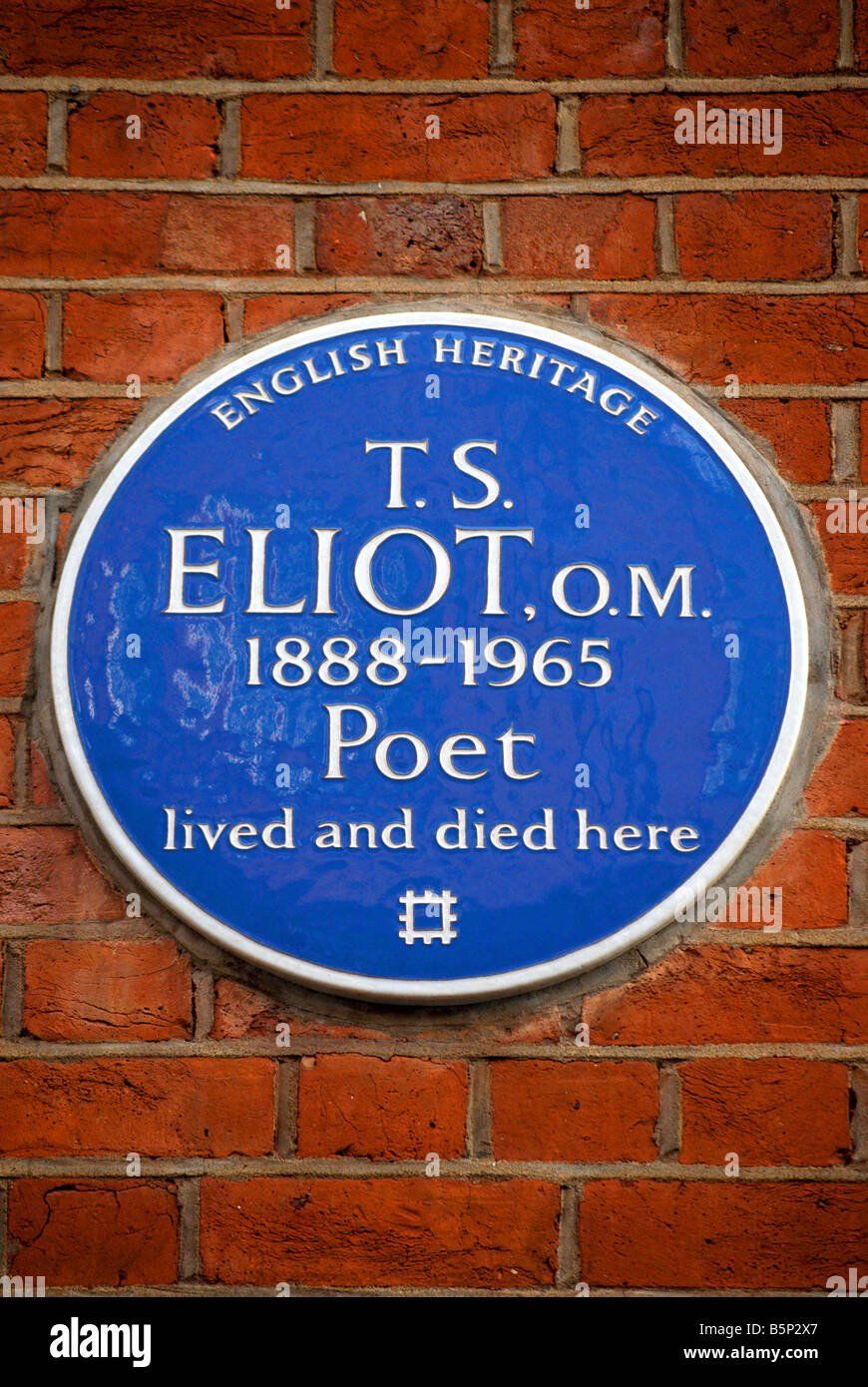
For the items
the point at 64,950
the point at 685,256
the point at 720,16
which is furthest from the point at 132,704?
→ the point at 720,16

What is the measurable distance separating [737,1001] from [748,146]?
3.99 ft

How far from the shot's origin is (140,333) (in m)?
1.81

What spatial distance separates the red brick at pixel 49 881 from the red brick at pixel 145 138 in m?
0.96

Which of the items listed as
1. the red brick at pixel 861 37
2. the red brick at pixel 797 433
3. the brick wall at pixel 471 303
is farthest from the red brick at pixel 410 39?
the red brick at pixel 797 433

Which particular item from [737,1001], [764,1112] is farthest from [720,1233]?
[737,1001]

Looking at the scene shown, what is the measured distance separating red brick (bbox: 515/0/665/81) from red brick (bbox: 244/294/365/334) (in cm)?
44

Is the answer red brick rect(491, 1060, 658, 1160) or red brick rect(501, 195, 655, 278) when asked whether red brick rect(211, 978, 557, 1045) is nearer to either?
red brick rect(491, 1060, 658, 1160)

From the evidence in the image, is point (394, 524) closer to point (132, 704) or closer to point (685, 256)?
point (132, 704)

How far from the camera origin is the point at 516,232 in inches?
71.3

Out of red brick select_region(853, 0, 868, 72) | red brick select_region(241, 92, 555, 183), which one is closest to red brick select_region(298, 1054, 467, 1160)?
red brick select_region(241, 92, 555, 183)

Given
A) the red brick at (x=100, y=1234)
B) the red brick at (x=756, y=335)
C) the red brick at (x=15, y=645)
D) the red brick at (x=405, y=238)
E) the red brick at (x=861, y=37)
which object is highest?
the red brick at (x=861, y=37)

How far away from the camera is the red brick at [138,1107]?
1653 millimetres

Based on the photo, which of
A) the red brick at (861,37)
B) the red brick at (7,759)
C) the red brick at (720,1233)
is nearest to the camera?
the red brick at (720,1233)

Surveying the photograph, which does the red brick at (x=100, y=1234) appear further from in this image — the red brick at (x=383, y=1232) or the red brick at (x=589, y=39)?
the red brick at (x=589, y=39)
